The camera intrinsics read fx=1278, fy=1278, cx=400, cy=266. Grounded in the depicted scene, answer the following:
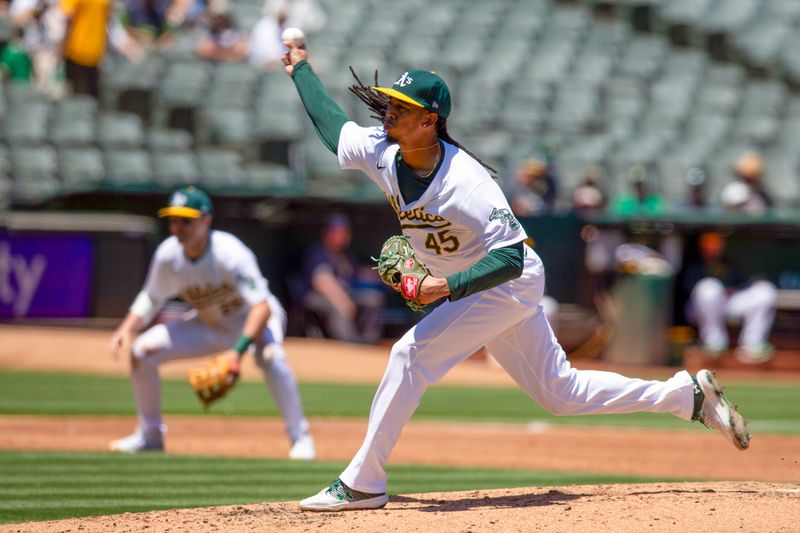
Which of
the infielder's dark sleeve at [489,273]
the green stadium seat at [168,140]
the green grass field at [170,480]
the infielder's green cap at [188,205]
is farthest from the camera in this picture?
the green stadium seat at [168,140]

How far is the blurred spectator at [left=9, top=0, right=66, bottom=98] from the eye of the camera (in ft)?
50.0

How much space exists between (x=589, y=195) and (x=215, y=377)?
345 inches

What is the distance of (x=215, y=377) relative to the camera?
23.8 feet

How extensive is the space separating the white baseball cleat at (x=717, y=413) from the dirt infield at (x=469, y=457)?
25cm

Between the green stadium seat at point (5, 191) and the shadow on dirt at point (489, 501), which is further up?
the green stadium seat at point (5, 191)

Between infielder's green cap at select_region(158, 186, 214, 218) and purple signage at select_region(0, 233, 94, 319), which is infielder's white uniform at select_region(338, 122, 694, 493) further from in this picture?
purple signage at select_region(0, 233, 94, 319)

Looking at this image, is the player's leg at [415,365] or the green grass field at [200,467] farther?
the green grass field at [200,467]

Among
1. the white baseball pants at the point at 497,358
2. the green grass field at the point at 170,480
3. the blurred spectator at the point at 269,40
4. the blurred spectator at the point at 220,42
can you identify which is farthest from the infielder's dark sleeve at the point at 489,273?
the blurred spectator at the point at 220,42

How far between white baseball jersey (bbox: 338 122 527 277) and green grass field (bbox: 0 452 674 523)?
5.45 feet

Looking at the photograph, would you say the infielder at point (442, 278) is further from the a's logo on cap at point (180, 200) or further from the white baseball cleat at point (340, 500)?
the a's logo on cap at point (180, 200)

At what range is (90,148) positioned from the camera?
14930mm

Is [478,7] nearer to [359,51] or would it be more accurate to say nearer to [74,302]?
[359,51]

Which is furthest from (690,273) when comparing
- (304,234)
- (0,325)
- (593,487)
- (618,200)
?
(593,487)

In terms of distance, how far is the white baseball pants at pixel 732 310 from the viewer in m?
15.0
